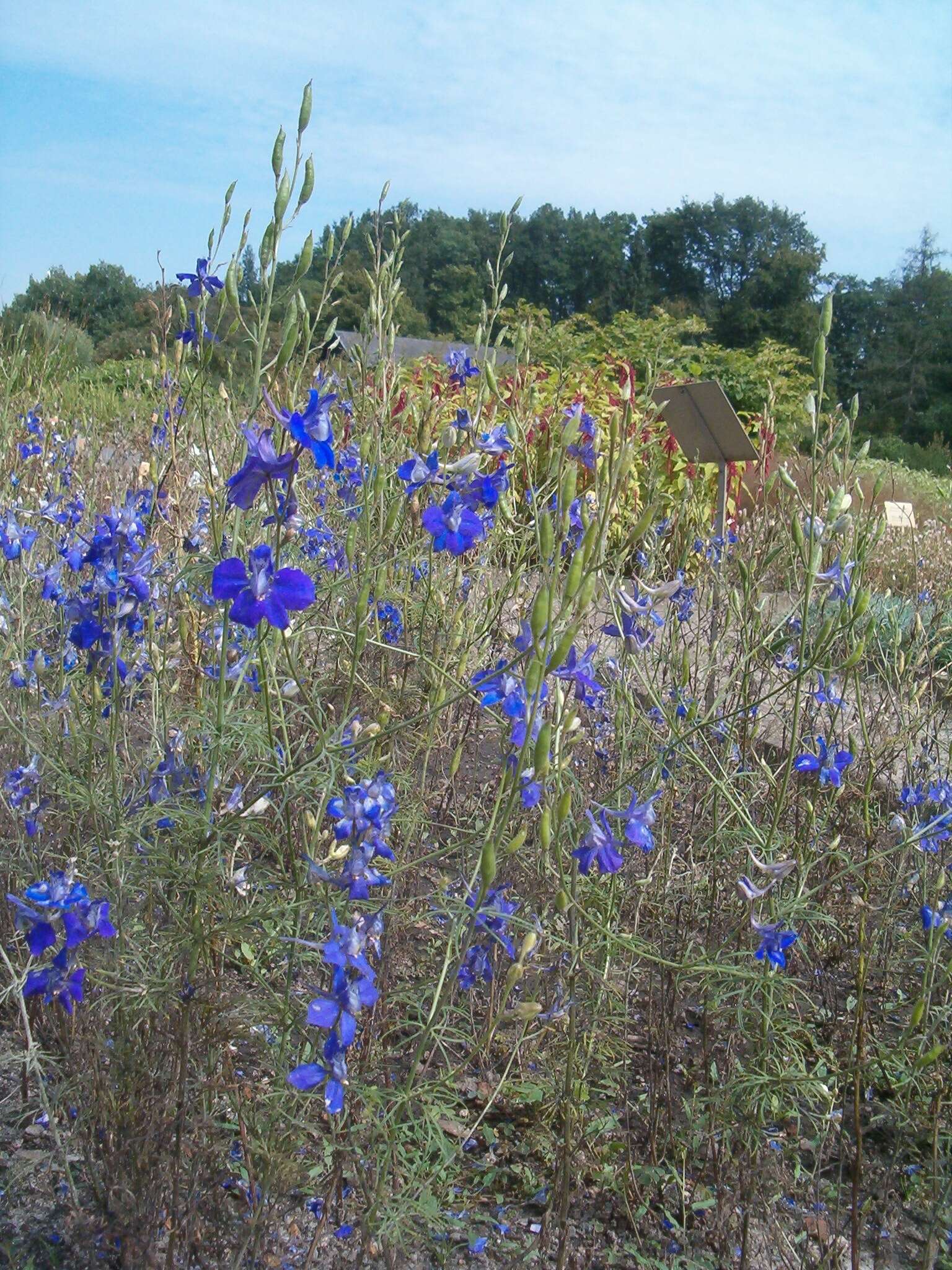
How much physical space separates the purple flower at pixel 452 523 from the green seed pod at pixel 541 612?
637mm

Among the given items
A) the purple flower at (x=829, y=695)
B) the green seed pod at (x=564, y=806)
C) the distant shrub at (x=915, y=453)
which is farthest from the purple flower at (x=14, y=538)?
the distant shrub at (x=915, y=453)

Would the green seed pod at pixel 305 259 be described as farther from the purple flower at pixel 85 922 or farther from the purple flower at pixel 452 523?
the purple flower at pixel 85 922

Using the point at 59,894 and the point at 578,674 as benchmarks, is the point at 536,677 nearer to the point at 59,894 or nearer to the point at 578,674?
the point at 578,674

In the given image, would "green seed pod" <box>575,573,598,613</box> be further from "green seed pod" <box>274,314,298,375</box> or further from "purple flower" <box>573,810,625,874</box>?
"green seed pod" <box>274,314,298,375</box>

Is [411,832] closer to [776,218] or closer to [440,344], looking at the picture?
[440,344]

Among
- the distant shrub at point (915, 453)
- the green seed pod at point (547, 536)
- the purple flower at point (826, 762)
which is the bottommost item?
the purple flower at point (826, 762)

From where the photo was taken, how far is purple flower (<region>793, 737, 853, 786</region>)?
7.00 ft

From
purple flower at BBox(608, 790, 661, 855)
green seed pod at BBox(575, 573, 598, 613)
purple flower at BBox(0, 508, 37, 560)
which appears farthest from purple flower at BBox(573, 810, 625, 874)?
purple flower at BBox(0, 508, 37, 560)

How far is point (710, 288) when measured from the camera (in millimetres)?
60500

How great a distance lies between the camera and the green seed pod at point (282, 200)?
4.81 ft

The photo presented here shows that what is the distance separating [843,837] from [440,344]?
12.6 meters

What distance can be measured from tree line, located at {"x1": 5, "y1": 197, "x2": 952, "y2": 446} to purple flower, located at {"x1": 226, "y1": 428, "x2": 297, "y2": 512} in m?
21.3

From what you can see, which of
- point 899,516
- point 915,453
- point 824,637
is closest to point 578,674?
point 824,637

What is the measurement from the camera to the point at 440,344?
1442 cm
